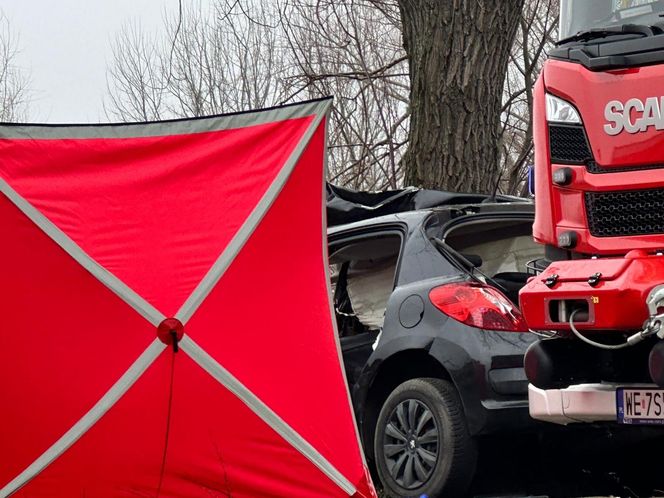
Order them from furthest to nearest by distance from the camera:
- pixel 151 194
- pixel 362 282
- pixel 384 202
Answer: pixel 362 282 < pixel 384 202 < pixel 151 194

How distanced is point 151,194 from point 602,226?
84.0 inches

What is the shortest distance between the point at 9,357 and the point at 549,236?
2578mm

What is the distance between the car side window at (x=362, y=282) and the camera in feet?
25.0

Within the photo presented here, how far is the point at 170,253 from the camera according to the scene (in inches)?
216

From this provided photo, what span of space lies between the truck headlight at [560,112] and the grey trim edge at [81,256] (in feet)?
6.89

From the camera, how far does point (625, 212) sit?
17.0 ft

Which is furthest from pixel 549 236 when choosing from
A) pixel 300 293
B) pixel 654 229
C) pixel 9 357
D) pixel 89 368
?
pixel 9 357

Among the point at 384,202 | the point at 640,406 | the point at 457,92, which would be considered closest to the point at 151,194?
the point at 640,406

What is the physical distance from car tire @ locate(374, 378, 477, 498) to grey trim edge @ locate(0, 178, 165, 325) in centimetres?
150

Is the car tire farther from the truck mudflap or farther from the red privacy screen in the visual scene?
the truck mudflap

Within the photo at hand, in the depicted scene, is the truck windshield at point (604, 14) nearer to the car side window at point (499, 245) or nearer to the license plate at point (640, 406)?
the car side window at point (499, 245)

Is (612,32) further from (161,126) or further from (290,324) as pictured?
(161,126)

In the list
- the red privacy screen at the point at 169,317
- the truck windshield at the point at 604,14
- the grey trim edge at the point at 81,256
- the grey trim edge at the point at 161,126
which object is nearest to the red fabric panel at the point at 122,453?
the red privacy screen at the point at 169,317

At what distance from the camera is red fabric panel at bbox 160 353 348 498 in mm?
5371
